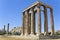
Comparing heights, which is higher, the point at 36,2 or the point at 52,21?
the point at 36,2

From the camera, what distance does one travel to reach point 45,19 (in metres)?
39.1

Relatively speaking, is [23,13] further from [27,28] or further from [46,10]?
[46,10]

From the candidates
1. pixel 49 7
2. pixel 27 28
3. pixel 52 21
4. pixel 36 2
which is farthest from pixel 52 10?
pixel 27 28

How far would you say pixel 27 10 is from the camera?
4350 centimetres

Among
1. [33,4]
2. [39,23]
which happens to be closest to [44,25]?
[39,23]

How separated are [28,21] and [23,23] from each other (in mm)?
3318

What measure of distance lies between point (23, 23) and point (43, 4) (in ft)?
40.4

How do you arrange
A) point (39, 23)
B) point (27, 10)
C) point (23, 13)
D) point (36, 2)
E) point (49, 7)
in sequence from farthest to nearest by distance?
point (23, 13), point (27, 10), point (49, 7), point (36, 2), point (39, 23)

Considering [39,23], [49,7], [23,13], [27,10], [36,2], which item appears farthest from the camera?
[23,13]

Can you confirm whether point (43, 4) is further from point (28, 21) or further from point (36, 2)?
point (28, 21)

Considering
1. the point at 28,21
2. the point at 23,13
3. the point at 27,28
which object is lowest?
the point at 27,28

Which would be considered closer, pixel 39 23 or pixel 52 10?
pixel 39 23

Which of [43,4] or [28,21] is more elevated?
[43,4]

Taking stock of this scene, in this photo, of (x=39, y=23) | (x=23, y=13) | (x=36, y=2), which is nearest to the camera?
(x=39, y=23)
